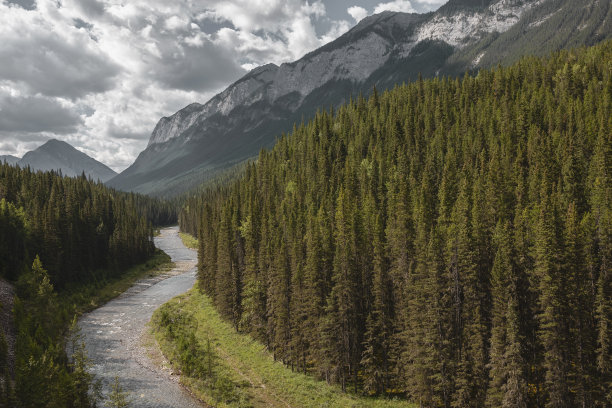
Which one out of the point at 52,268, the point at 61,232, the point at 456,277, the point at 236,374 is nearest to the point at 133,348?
the point at 236,374

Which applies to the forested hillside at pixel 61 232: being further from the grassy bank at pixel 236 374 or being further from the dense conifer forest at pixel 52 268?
the grassy bank at pixel 236 374

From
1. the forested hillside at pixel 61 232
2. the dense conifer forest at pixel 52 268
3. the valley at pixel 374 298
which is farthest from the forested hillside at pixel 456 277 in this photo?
the forested hillside at pixel 61 232

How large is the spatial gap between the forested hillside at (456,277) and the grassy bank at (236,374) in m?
2.34

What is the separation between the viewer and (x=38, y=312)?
5694 centimetres

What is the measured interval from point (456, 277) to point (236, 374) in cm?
3295

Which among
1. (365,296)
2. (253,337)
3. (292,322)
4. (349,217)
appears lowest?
(253,337)

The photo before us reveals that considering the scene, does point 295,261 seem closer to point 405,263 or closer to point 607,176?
point 405,263

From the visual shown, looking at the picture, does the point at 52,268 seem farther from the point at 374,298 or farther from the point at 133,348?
the point at 374,298

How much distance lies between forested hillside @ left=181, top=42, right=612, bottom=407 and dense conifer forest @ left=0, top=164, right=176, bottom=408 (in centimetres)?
2830

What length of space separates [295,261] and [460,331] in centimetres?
2493

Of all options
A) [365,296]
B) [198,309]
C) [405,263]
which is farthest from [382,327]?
[198,309]

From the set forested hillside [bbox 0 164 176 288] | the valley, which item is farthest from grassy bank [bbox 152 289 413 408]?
forested hillside [bbox 0 164 176 288]

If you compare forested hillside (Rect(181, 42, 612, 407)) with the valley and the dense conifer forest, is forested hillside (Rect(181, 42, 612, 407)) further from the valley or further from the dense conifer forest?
the dense conifer forest

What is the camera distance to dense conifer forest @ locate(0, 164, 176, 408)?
31.6 meters
